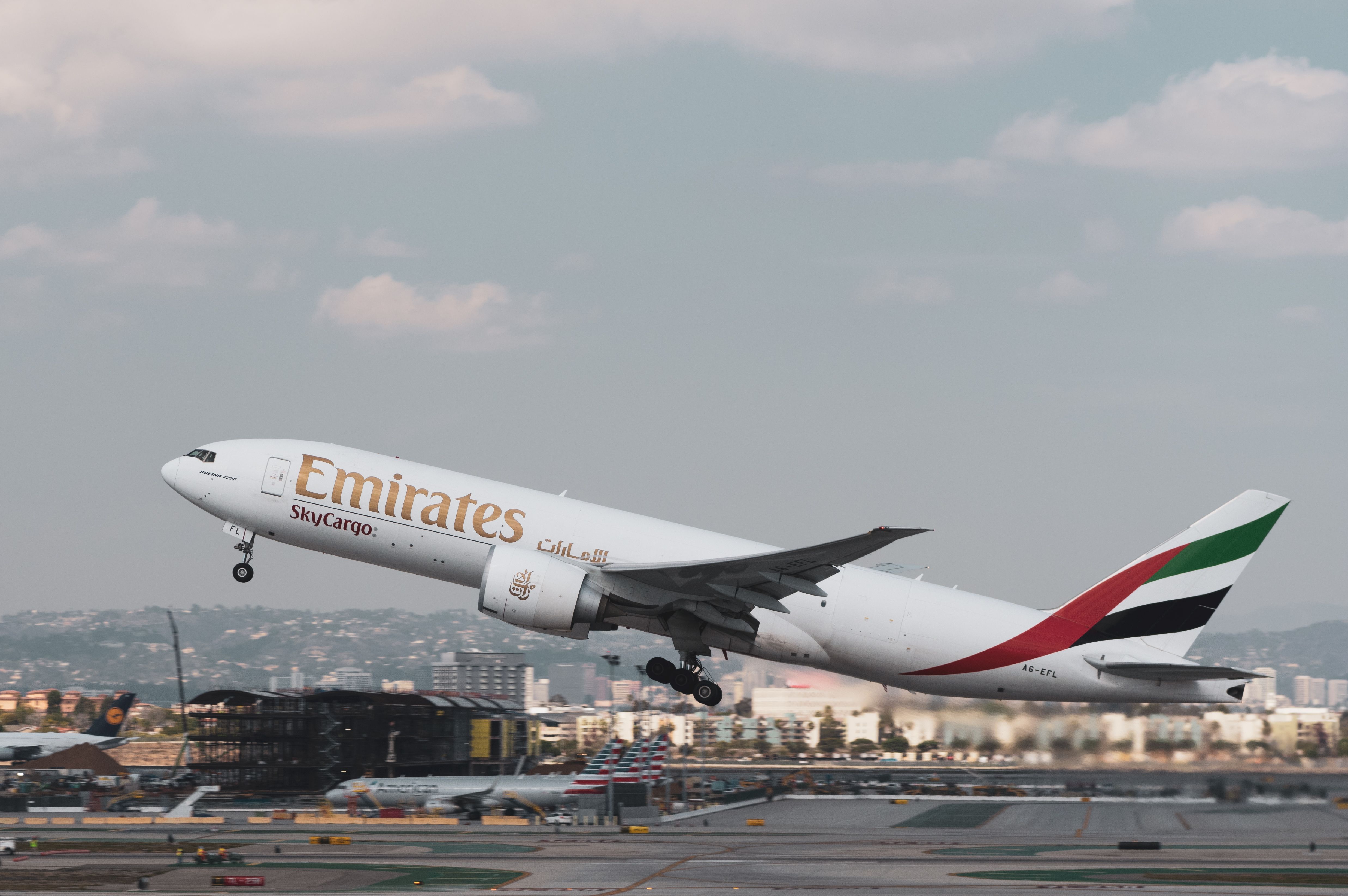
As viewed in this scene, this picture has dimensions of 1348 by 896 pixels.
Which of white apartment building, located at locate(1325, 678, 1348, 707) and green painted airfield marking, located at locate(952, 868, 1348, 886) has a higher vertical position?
white apartment building, located at locate(1325, 678, 1348, 707)

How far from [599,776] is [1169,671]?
127 ft

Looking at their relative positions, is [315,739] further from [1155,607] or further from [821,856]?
[1155,607]

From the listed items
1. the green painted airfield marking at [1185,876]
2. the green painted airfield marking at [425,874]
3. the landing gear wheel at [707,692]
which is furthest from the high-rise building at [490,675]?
the landing gear wheel at [707,692]

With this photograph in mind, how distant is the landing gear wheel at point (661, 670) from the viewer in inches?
1483

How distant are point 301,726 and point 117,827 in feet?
90.8

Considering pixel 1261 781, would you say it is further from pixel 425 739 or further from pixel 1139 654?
pixel 425 739

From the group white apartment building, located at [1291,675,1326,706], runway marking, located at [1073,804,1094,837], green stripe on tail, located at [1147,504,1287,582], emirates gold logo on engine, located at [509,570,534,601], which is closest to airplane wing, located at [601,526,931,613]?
emirates gold logo on engine, located at [509,570,534,601]

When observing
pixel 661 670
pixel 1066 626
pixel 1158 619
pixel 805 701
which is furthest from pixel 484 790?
pixel 1158 619

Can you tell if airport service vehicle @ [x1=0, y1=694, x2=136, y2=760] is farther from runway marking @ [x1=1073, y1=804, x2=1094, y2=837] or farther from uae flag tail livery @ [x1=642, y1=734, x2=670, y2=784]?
runway marking @ [x1=1073, y1=804, x2=1094, y2=837]

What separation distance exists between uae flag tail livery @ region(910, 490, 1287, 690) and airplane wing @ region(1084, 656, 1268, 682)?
1.4 inches

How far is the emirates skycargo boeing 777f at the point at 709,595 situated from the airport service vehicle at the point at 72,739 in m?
73.5

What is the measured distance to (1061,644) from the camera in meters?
37.3

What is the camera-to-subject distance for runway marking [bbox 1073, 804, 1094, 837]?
6038 cm

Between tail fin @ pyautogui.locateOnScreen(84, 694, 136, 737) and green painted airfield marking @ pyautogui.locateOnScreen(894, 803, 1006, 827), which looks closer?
green painted airfield marking @ pyautogui.locateOnScreen(894, 803, 1006, 827)
